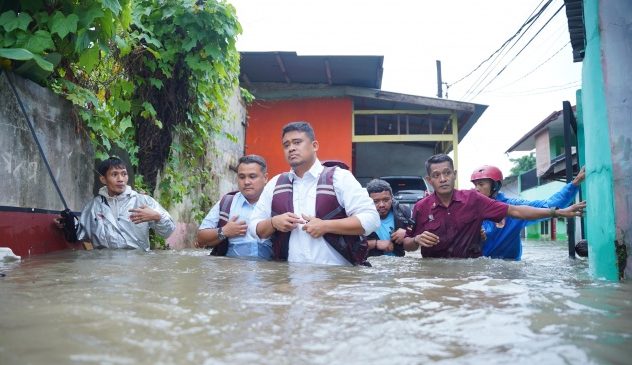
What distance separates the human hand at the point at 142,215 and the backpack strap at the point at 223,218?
0.64 metres

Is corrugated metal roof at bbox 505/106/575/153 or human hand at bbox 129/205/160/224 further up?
corrugated metal roof at bbox 505/106/575/153

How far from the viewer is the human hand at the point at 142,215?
459 cm

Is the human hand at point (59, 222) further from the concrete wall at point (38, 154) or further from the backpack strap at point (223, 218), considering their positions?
the backpack strap at point (223, 218)

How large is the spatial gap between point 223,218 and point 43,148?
1669 millimetres

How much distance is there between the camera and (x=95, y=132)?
512 centimetres

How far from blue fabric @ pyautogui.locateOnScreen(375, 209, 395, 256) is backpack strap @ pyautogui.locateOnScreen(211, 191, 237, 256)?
1.59 m

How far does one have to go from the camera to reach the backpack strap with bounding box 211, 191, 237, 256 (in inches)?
178

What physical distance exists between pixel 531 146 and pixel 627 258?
2477 centimetres

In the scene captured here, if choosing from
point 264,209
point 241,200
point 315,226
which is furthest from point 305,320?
point 241,200

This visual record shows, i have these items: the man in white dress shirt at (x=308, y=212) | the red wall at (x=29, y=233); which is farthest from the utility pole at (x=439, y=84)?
the red wall at (x=29, y=233)

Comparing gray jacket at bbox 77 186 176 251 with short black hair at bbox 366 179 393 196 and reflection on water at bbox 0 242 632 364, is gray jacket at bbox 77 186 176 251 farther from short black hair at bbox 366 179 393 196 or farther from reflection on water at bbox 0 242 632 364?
short black hair at bbox 366 179 393 196

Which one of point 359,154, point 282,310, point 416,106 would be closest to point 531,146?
point 359,154

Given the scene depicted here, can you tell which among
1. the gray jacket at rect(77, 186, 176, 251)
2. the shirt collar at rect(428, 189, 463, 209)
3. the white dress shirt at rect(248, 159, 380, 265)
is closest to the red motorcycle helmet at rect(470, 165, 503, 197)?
the shirt collar at rect(428, 189, 463, 209)

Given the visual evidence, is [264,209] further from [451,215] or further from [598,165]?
[598,165]
